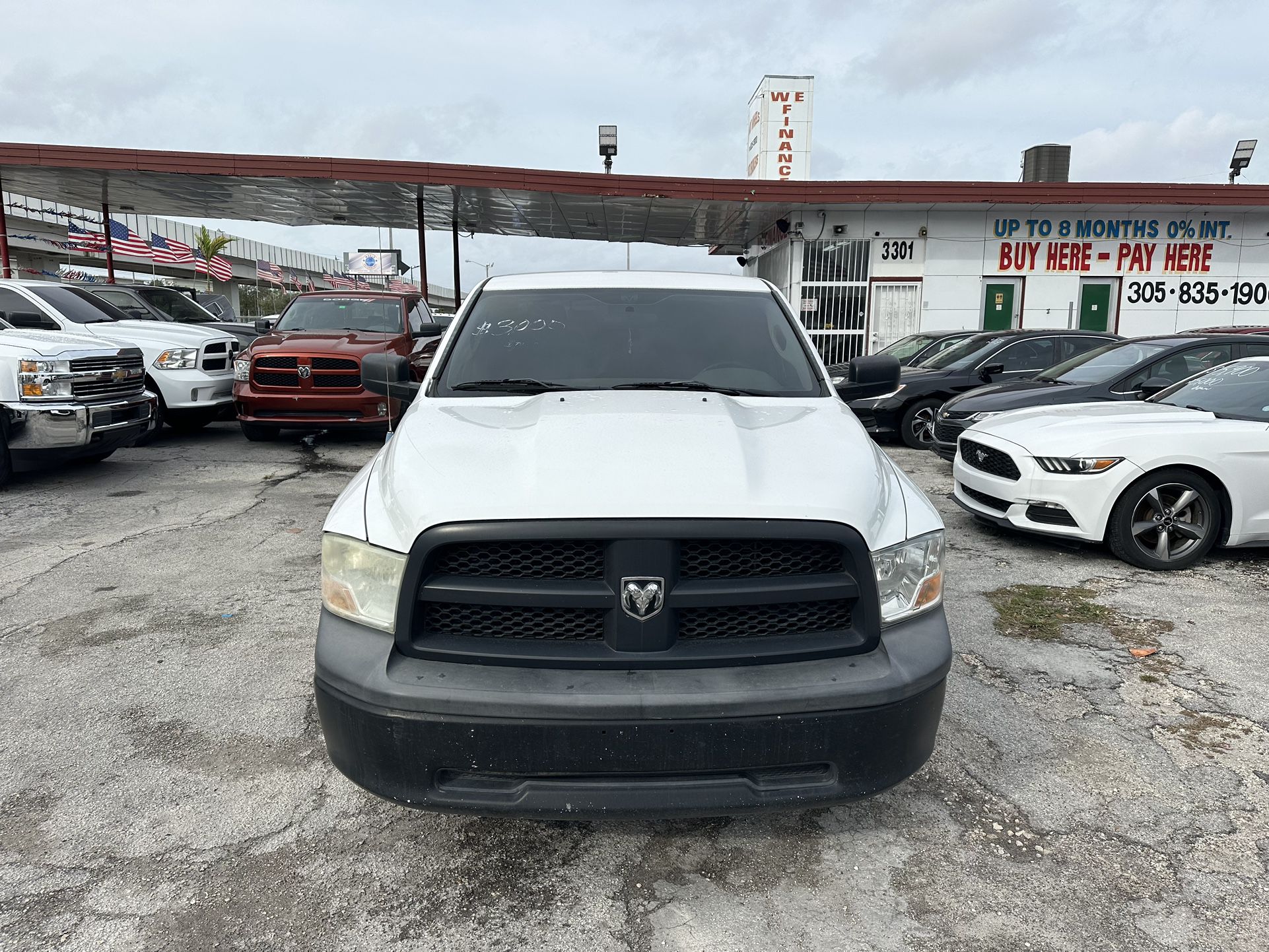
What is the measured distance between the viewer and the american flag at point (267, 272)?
60406 mm

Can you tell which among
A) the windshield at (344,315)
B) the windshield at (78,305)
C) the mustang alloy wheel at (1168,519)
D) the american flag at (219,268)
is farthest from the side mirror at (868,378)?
the american flag at (219,268)

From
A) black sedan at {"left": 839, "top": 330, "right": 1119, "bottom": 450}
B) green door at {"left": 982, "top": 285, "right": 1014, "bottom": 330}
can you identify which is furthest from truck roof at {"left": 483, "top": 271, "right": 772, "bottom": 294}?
green door at {"left": 982, "top": 285, "right": 1014, "bottom": 330}

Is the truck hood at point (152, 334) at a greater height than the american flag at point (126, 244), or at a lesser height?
lesser

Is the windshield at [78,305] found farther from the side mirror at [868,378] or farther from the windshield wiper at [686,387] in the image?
the side mirror at [868,378]

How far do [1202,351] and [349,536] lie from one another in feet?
27.9

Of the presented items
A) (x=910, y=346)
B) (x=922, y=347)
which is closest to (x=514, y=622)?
(x=922, y=347)

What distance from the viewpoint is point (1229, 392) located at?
19.9 feet

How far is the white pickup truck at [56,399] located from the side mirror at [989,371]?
356 inches

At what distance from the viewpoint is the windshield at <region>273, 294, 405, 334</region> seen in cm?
1064

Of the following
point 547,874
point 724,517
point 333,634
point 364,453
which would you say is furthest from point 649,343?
point 364,453

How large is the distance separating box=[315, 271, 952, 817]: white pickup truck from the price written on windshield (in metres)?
20.2

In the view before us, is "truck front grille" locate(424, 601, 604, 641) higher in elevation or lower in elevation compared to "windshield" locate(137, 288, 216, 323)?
lower

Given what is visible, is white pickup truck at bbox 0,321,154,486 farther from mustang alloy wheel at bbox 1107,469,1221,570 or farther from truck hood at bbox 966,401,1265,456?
mustang alloy wheel at bbox 1107,469,1221,570

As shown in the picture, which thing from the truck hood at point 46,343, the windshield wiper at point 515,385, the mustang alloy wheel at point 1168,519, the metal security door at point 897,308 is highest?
the metal security door at point 897,308
